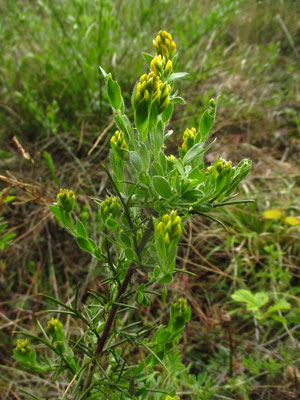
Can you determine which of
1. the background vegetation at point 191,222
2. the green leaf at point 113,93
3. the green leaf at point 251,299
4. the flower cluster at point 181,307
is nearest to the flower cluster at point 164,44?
the green leaf at point 113,93

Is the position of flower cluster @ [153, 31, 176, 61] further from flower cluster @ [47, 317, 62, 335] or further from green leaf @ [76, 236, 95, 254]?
flower cluster @ [47, 317, 62, 335]

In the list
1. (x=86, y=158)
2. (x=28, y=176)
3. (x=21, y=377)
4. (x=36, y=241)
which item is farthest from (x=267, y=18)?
(x=21, y=377)

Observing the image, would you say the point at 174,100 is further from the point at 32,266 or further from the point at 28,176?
the point at 28,176

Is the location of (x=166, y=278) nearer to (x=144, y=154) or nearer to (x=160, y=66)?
(x=144, y=154)

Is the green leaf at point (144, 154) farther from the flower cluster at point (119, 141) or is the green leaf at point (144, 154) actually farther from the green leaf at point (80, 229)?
the green leaf at point (80, 229)

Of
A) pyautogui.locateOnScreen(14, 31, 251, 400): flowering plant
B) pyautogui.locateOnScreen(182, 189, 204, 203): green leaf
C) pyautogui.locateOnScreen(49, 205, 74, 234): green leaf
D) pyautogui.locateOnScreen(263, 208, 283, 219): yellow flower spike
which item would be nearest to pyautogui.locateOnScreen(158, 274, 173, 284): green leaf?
pyautogui.locateOnScreen(14, 31, 251, 400): flowering plant
